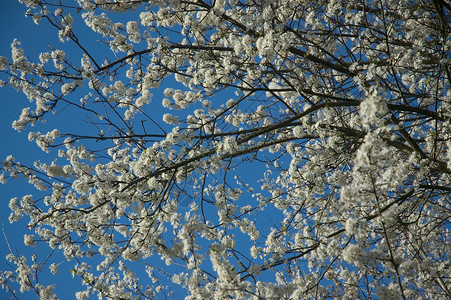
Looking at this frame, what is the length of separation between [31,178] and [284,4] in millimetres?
4818

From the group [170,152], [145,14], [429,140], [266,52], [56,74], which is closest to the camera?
[266,52]

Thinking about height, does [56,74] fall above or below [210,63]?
below

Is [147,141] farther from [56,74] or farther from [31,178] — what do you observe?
[31,178]

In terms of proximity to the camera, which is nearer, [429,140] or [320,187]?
[429,140]

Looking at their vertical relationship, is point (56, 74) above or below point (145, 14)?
below

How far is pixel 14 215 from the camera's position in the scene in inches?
198

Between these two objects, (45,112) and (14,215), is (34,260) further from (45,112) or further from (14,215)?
(45,112)

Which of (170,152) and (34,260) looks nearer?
(170,152)

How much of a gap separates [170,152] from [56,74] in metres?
2.06

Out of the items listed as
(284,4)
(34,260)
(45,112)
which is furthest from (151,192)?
(284,4)

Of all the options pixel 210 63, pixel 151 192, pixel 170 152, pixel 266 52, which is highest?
pixel 210 63

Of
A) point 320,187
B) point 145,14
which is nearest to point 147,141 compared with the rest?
point 145,14

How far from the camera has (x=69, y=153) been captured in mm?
5121

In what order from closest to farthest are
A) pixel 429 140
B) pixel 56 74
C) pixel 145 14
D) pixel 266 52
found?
1. pixel 266 52
2. pixel 429 140
3. pixel 56 74
4. pixel 145 14
